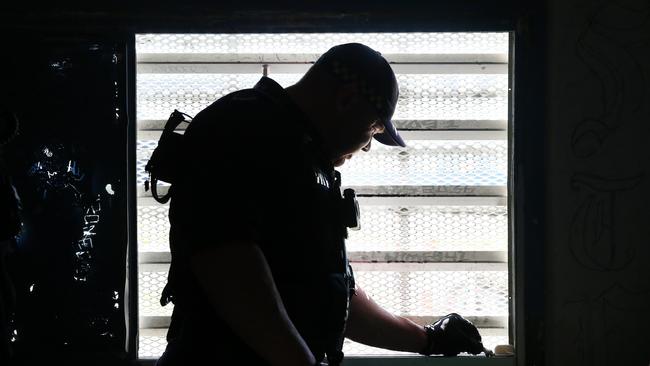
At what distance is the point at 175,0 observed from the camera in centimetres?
360

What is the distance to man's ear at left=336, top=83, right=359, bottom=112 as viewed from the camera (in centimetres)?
180

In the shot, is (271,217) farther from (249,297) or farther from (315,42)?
(315,42)

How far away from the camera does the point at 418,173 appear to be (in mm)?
3871

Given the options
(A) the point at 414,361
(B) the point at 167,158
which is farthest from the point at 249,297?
(A) the point at 414,361

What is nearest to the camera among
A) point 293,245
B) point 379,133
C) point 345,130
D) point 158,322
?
point 293,245

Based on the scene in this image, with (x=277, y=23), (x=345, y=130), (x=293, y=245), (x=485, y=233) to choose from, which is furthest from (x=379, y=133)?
(x=485, y=233)

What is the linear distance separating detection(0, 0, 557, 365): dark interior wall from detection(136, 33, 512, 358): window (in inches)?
7.7

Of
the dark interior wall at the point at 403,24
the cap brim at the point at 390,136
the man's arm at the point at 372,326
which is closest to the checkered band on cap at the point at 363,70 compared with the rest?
the cap brim at the point at 390,136

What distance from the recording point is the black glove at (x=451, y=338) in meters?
2.39

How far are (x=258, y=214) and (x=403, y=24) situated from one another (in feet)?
7.97
